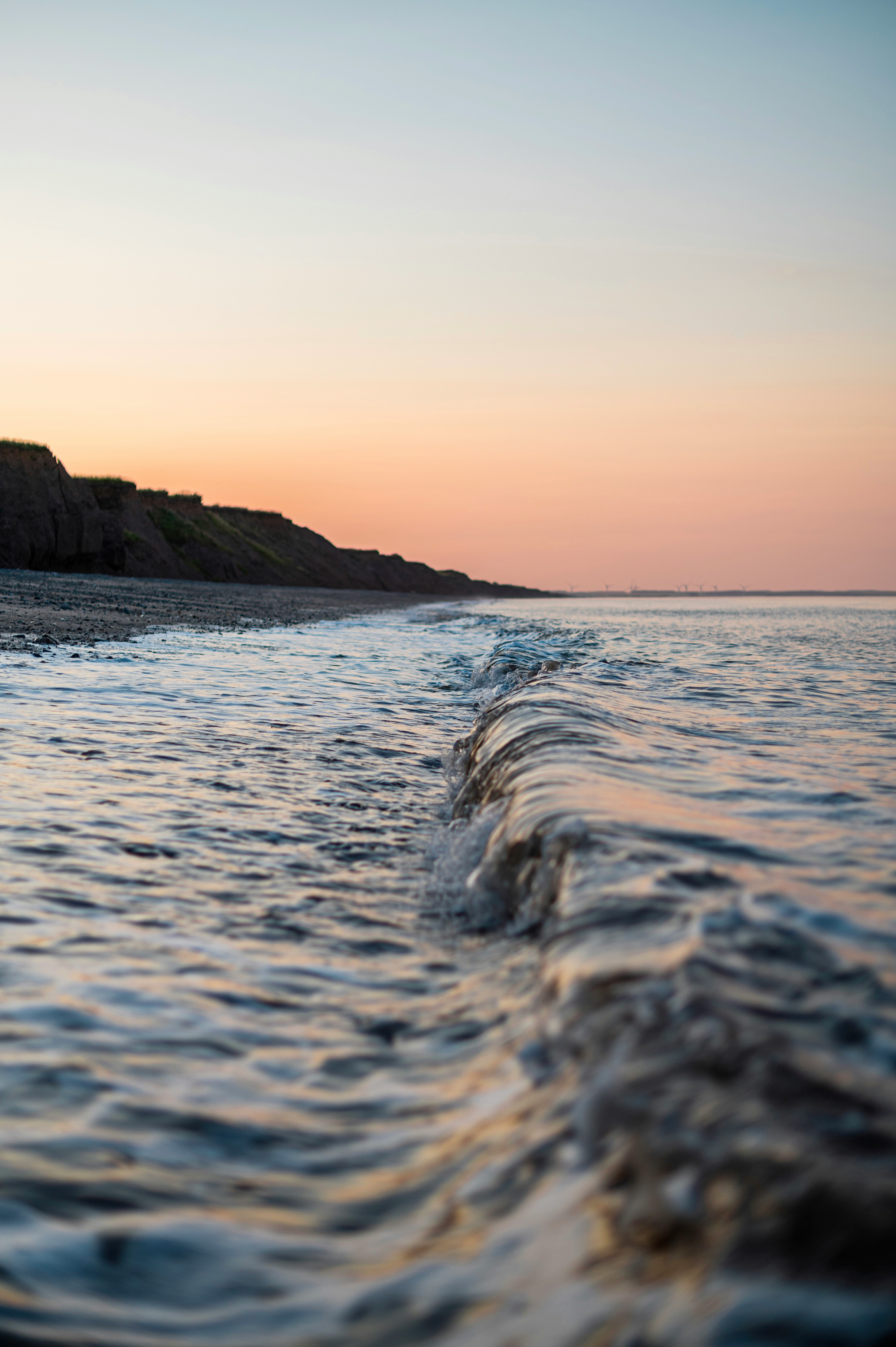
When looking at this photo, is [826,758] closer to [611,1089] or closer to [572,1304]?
[611,1089]

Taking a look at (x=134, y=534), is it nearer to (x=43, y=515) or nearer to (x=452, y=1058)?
(x=43, y=515)

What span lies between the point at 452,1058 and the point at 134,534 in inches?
2350

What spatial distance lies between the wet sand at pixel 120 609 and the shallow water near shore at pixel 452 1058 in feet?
28.9

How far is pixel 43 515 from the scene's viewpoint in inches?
1766

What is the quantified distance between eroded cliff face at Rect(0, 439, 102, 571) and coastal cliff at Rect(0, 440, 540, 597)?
0.15ft

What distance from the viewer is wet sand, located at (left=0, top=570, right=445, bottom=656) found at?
14320 mm

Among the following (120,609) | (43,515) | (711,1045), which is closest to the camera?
(711,1045)

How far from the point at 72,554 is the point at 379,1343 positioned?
167ft

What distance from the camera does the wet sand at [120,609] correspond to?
14320mm

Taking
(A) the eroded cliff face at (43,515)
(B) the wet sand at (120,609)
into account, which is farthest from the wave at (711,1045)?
(A) the eroded cliff face at (43,515)

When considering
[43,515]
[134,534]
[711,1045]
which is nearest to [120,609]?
[711,1045]

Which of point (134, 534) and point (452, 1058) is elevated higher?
point (134, 534)

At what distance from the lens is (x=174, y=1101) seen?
2107 mm

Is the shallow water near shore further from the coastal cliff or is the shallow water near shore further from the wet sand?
the coastal cliff
